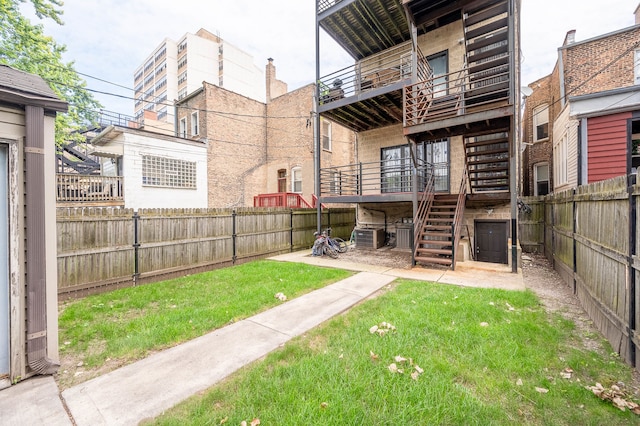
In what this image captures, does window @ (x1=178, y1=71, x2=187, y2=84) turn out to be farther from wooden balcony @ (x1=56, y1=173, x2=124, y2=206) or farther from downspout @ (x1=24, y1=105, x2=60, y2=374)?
downspout @ (x1=24, y1=105, x2=60, y2=374)

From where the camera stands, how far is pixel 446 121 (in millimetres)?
7613

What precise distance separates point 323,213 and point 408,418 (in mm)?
10489

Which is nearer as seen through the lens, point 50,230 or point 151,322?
point 50,230

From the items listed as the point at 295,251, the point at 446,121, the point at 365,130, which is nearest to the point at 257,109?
the point at 365,130

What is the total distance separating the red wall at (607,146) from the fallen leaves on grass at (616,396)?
8.38 m


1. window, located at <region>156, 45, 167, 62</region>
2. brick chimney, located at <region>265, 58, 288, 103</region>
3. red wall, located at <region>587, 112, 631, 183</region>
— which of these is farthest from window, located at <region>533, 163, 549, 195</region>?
window, located at <region>156, 45, 167, 62</region>

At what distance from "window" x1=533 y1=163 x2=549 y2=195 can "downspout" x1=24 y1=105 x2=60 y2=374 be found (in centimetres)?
1906

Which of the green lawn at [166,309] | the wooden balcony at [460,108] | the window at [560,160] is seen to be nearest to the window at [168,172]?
the green lawn at [166,309]

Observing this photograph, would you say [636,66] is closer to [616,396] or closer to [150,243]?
[616,396]

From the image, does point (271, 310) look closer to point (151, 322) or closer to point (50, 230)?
point (151, 322)

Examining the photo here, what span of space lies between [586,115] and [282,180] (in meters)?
15.7

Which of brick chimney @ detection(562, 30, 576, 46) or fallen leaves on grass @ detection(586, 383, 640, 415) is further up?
brick chimney @ detection(562, 30, 576, 46)

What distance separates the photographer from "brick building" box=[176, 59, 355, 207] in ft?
57.4

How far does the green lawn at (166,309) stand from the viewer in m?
3.47
